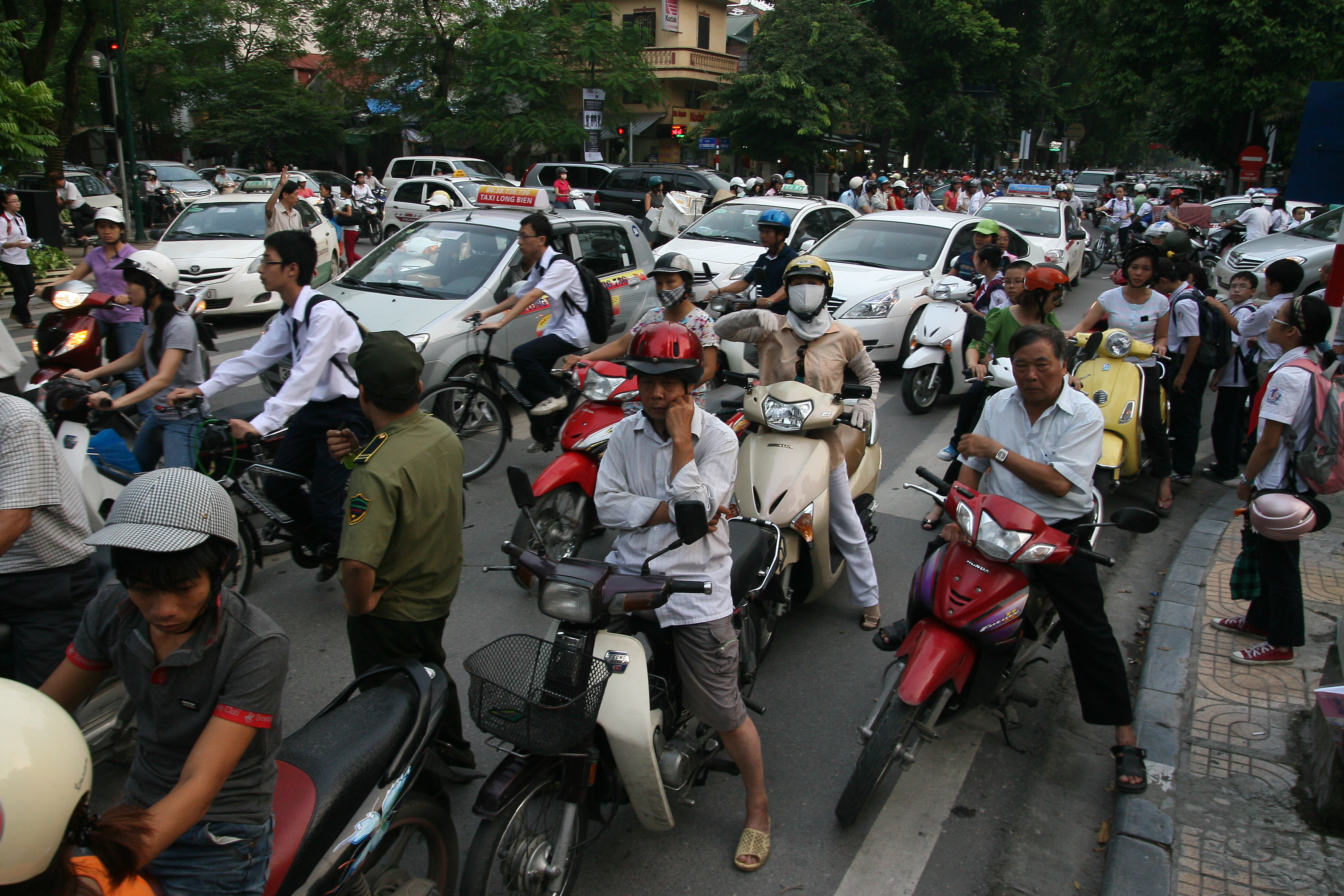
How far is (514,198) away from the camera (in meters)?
9.26

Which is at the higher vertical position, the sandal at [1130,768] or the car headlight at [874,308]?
the car headlight at [874,308]

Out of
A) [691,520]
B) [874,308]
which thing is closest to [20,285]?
[874,308]

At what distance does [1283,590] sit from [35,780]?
15.4 ft

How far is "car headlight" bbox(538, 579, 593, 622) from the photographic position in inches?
105

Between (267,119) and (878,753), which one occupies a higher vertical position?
(267,119)

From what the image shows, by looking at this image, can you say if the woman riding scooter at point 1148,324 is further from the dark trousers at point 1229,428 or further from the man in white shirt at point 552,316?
the man in white shirt at point 552,316

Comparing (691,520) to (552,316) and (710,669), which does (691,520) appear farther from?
(552,316)

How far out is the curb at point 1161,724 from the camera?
316cm

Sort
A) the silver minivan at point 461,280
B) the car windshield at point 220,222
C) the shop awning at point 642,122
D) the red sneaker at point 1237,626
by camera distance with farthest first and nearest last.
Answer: the shop awning at point 642,122, the car windshield at point 220,222, the silver minivan at point 461,280, the red sneaker at point 1237,626

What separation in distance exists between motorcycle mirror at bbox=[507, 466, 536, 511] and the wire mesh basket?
0.48 meters

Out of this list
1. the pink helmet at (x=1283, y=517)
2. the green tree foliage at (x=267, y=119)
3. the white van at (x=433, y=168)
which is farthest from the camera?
the green tree foliage at (x=267, y=119)

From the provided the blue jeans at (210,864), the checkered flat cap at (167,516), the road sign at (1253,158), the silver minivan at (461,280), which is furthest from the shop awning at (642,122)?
the blue jeans at (210,864)

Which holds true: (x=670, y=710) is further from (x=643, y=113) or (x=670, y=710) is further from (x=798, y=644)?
(x=643, y=113)

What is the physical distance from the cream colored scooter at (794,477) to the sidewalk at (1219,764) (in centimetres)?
156
